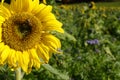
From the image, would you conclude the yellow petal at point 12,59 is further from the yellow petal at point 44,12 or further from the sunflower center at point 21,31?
the yellow petal at point 44,12

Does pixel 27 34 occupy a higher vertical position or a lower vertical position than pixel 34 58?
higher

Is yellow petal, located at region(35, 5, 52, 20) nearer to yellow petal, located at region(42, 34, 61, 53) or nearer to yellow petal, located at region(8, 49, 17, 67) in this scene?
yellow petal, located at region(42, 34, 61, 53)

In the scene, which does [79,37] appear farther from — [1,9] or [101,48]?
[1,9]

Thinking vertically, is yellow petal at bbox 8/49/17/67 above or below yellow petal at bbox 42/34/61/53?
below

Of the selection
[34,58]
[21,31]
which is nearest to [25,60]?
[34,58]

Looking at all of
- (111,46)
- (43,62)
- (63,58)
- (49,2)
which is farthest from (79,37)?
(43,62)

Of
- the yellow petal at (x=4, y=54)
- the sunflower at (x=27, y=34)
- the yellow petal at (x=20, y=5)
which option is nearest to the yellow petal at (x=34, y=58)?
the sunflower at (x=27, y=34)

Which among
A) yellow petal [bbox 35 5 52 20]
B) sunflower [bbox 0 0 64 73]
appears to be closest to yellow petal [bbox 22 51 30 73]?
sunflower [bbox 0 0 64 73]

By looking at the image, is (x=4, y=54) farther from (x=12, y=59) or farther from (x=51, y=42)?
(x=51, y=42)
